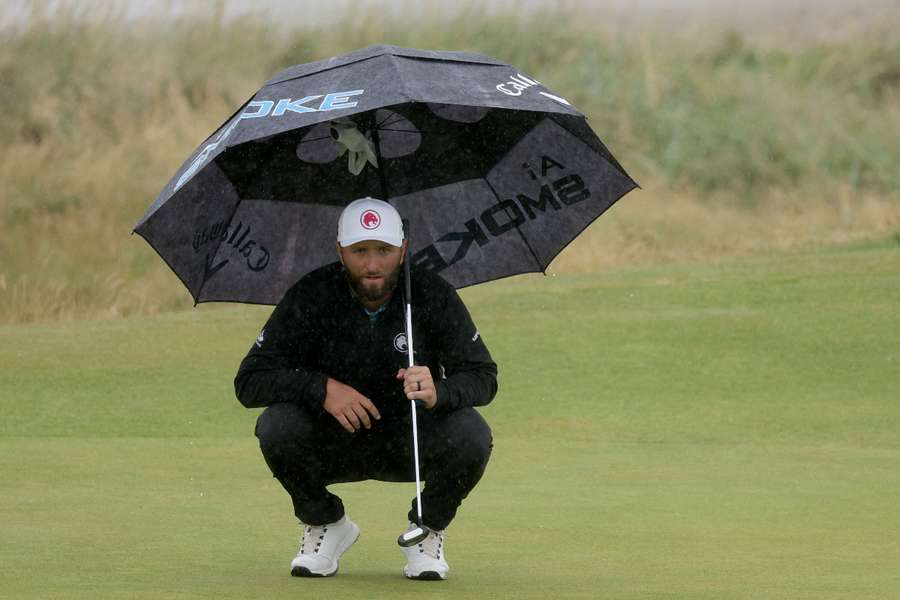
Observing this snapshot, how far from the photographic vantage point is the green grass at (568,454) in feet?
17.4

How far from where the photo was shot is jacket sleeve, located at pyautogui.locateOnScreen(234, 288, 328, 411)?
5.16 metres

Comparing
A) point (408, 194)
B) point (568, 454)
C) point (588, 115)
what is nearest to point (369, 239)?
point (408, 194)

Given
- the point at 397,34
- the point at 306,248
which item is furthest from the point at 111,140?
the point at 306,248

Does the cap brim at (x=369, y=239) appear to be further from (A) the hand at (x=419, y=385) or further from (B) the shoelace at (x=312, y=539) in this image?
(B) the shoelace at (x=312, y=539)

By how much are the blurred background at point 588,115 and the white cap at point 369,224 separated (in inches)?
621

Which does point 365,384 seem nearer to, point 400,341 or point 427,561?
point 400,341

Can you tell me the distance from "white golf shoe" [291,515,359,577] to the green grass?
6 centimetres

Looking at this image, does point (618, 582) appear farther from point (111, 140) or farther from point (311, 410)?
point (111, 140)

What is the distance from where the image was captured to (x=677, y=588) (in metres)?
4.94

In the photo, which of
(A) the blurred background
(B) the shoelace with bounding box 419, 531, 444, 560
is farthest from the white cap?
(A) the blurred background

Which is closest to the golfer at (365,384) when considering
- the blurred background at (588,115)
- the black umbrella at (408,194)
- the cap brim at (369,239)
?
the cap brim at (369,239)

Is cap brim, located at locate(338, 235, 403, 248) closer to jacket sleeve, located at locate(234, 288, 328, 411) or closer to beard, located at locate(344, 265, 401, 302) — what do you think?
beard, located at locate(344, 265, 401, 302)

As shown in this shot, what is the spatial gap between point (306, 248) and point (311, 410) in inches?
34.0

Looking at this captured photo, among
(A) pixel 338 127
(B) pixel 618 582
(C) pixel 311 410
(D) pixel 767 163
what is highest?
(A) pixel 338 127
